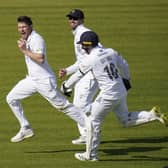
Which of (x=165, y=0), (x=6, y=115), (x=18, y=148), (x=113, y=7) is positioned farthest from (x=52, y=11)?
(x=18, y=148)

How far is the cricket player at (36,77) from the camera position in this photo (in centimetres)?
1209

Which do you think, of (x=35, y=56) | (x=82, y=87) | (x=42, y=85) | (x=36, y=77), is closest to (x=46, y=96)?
(x=42, y=85)

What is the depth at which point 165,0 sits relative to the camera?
911 inches

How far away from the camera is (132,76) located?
17234 mm

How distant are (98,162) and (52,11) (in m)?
11.0

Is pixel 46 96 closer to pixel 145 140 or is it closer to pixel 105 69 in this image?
pixel 105 69

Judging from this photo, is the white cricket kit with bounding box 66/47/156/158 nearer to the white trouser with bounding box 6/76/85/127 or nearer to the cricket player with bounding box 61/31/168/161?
the cricket player with bounding box 61/31/168/161

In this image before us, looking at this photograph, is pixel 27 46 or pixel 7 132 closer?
pixel 27 46

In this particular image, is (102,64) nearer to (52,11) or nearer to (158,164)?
(158,164)

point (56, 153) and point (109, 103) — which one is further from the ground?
→ point (109, 103)

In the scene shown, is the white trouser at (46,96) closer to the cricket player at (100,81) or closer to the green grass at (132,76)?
the green grass at (132,76)

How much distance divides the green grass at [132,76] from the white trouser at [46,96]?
55 centimetres

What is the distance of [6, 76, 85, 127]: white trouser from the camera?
1227cm

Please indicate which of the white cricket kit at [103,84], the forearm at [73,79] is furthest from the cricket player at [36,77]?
the white cricket kit at [103,84]
